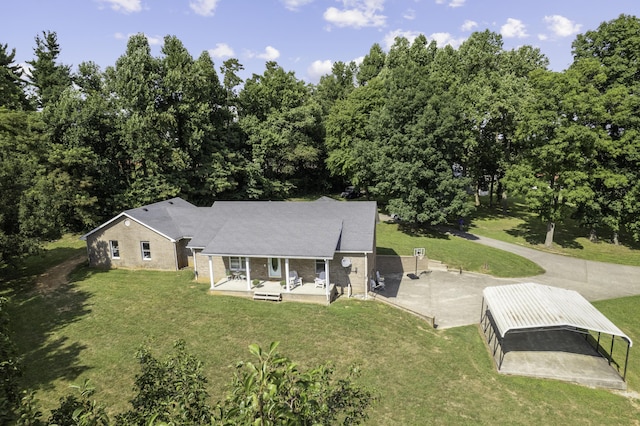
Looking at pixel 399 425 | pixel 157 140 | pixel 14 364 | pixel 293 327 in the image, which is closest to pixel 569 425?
pixel 399 425

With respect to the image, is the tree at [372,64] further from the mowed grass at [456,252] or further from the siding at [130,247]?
the siding at [130,247]

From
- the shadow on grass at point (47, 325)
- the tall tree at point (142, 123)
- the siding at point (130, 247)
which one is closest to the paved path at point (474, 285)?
the siding at point (130, 247)

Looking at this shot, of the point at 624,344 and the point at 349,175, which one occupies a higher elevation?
the point at 349,175

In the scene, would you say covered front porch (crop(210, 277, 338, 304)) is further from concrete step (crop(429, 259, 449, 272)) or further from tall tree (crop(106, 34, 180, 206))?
tall tree (crop(106, 34, 180, 206))

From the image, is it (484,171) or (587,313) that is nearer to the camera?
(587,313)

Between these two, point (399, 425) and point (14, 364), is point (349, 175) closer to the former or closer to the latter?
point (399, 425)

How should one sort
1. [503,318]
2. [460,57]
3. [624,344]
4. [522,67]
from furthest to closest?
[460,57] → [522,67] → [624,344] → [503,318]
